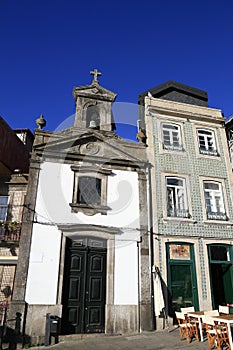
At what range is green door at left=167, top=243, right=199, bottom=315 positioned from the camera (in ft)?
32.1

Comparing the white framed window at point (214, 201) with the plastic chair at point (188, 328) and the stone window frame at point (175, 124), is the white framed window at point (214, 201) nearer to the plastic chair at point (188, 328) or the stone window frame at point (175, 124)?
the stone window frame at point (175, 124)

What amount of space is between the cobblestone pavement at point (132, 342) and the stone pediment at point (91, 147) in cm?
646

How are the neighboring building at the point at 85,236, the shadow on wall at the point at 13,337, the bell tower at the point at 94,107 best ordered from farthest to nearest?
the bell tower at the point at 94,107 < the neighboring building at the point at 85,236 < the shadow on wall at the point at 13,337

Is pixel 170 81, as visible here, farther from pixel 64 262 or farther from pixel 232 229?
pixel 64 262

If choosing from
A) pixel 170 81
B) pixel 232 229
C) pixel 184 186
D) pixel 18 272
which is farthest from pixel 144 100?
pixel 18 272

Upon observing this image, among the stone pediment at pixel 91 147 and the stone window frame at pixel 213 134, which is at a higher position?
the stone window frame at pixel 213 134

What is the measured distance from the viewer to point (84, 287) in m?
9.12

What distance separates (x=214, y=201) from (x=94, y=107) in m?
7.19

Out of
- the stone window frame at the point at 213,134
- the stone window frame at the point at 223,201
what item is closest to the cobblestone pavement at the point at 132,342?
the stone window frame at the point at 223,201

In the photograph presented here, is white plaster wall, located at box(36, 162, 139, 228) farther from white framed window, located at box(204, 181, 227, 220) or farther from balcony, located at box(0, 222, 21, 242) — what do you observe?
white framed window, located at box(204, 181, 227, 220)

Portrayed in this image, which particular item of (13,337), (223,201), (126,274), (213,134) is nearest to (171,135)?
(213,134)

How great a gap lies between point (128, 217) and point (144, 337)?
4087 millimetres

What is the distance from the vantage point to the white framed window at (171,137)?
1251cm

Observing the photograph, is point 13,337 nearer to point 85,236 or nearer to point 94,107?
point 85,236
